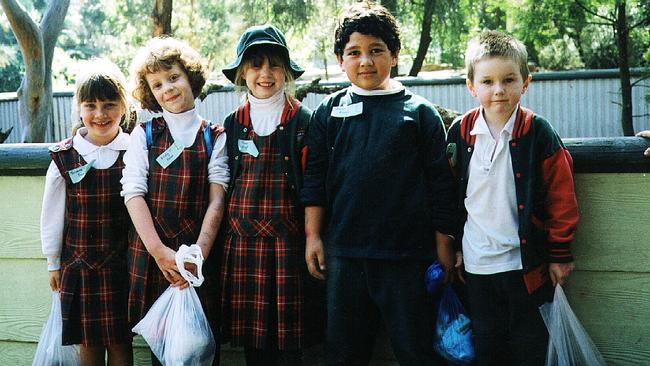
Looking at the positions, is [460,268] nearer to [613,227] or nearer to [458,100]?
[613,227]

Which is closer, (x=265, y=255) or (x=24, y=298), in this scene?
(x=265, y=255)

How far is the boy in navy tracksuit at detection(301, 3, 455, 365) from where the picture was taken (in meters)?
2.54

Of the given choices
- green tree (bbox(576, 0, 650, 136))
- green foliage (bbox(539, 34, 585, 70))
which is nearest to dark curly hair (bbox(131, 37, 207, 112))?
green tree (bbox(576, 0, 650, 136))

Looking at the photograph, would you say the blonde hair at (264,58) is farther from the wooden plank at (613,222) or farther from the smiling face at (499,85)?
the wooden plank at (613,222)

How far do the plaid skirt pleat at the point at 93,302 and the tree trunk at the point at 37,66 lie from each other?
8.22 metres

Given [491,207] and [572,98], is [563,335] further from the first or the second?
[572,98]

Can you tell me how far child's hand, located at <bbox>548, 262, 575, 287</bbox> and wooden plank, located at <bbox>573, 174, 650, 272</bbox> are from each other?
0.76 feet

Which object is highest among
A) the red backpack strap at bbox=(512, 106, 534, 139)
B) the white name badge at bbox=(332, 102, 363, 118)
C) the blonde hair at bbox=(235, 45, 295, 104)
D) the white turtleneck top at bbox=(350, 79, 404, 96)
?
the blonde hair at bbox=(235, 45, 295, 104)

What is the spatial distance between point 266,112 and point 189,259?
0.67 meters

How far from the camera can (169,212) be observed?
108 inches

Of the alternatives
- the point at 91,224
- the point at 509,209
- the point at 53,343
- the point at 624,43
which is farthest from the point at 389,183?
the point at 624,43

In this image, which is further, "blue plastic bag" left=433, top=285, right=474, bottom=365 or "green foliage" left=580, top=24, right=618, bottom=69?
"green foliage" left=580, top=24, right=618, bottom=69

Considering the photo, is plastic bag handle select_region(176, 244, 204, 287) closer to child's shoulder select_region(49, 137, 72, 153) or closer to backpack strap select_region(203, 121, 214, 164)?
backpack strap select_region(203, 121, 214, 164)

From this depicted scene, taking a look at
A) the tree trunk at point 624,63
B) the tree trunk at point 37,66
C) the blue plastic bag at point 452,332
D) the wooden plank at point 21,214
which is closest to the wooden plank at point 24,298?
the wooden plank at point 21,214
